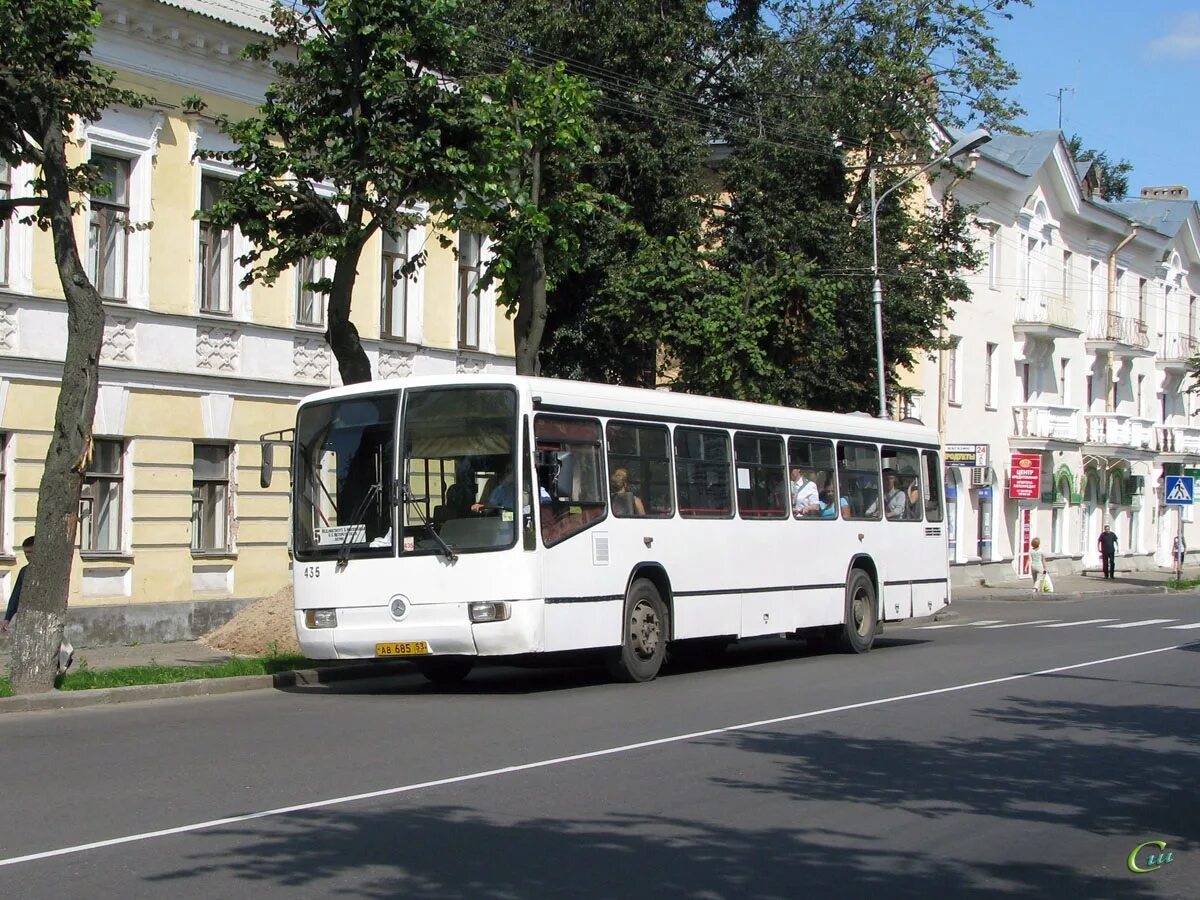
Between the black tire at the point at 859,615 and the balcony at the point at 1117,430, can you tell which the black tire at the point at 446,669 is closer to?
the black tire at the point at 859,615

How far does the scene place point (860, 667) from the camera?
62.5 feet

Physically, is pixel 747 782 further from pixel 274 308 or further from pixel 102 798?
pixel 274 308

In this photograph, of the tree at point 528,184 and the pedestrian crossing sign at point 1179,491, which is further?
the pedestrian crossing sign at point 1179,491

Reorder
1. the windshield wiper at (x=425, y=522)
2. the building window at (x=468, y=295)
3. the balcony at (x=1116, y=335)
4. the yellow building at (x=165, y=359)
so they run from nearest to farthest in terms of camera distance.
Result: 1. the windshield wiper at (x=425, y=522)
2. the yellow building at (x=165, y=359)
3. the building window at (x=468, y=295)
4. the balcony at (x=1116, y=335)

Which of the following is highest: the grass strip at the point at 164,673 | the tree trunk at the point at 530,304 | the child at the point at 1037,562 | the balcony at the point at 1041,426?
the balcony at the point at 1041,426

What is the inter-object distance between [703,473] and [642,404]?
141 centimetres

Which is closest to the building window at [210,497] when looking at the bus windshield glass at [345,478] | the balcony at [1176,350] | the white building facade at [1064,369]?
the bus windshield glass at [345,478]

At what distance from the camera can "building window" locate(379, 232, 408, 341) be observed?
94.7 feet

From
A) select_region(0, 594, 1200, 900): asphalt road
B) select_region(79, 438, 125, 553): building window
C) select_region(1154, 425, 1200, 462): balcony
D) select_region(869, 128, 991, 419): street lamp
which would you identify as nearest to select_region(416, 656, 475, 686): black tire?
select_region(0, 594, 1200, 900): asphalt road

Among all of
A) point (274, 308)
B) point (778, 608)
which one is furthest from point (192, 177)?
point (778, 608)

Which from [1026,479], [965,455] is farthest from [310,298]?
[1026,479]

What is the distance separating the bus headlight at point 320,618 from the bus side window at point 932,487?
10919mm

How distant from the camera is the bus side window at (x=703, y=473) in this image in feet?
58.7

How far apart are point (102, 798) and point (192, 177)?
17.0 m
